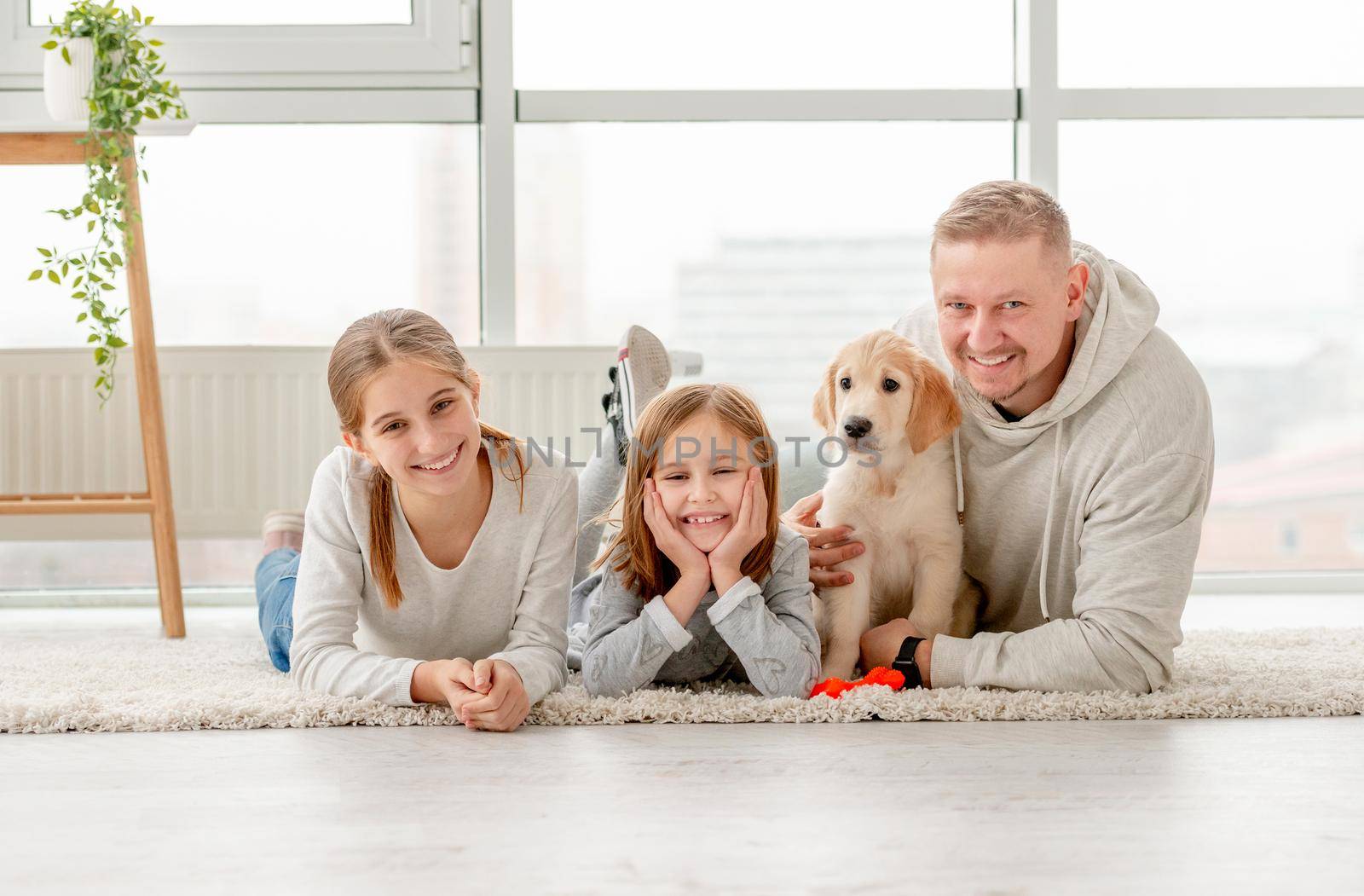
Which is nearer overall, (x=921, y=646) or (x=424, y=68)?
(x=921, y=646)

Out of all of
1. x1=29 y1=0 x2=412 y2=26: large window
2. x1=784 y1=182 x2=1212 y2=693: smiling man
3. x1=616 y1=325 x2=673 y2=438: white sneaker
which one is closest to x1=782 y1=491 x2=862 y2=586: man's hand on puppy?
x1=784 y1=182 x2=1212 y2=693: smiling man

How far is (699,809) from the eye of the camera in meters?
1.28

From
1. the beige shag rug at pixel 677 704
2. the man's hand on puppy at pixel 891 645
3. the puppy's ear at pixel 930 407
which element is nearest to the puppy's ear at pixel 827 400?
the puppy's ear at pixel 930 407

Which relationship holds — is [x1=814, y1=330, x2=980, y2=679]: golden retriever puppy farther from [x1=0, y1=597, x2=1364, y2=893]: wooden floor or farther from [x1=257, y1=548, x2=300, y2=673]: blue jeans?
[x1=257, y1=548, x2=300, y2=673]: blue jeans

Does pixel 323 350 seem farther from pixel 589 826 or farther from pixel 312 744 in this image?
pixel 589 826

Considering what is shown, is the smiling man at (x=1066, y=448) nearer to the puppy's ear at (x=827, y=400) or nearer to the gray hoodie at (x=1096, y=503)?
the gray hoodie at (x=1096, y=503)

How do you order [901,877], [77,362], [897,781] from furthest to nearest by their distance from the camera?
1. [77,362]
2. [897,781]
3. [901,877]

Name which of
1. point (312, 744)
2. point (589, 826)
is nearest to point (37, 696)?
point (312, 744)

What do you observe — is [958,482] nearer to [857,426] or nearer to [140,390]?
[857,426]

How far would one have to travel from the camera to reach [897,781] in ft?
4.54

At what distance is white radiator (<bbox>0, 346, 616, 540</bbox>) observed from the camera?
11.3ft

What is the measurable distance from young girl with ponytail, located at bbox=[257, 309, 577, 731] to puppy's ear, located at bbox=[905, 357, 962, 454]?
0.58m

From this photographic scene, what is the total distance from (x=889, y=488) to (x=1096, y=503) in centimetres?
34

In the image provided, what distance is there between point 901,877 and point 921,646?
2.74ft
